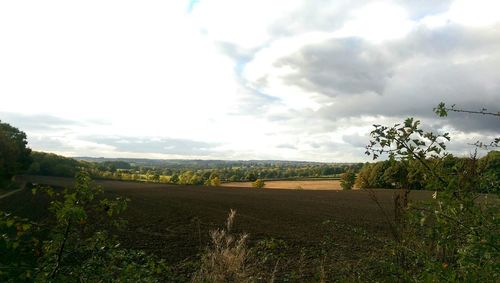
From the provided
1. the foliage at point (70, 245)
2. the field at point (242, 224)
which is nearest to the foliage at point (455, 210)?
the foliage at point (70, 245)

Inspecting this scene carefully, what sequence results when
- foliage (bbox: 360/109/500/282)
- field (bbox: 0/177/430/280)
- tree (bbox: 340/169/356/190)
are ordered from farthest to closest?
1. field (bbox: 0/177/430/280)
2. tree (bbox: 340/169/356/190)
3. foliage (bbox: 360/109/500/282)

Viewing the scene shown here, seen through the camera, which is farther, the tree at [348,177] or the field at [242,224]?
the field at [242,224]

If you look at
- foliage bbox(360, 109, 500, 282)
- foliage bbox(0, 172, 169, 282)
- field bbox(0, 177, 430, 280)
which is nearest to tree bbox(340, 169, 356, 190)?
foliage bbox(360, 109, 500, 282)

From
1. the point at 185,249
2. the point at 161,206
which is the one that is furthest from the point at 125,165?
the point at 185,249

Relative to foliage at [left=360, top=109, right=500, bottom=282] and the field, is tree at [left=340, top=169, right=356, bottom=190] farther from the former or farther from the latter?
the field

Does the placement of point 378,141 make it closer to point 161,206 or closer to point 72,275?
point 72,275

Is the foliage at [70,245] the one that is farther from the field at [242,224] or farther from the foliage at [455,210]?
the field at [242,224]

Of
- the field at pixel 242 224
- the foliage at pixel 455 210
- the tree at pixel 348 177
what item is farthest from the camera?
the field at pixel 242 224

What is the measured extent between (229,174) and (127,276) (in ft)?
412

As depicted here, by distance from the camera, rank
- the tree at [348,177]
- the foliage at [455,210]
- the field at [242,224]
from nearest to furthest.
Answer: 1. the foliage at [455,210]
2. the tree at [348,177]
3. the field at [242,224]

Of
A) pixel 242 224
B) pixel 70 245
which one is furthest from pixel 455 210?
pixel 242 224

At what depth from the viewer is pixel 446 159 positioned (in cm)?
335

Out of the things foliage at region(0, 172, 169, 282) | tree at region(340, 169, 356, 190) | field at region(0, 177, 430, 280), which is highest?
tree at region(340, 169, 356, 190)

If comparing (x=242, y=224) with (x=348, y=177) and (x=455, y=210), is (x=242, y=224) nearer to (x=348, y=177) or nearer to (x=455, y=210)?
(x=348, y=177)
